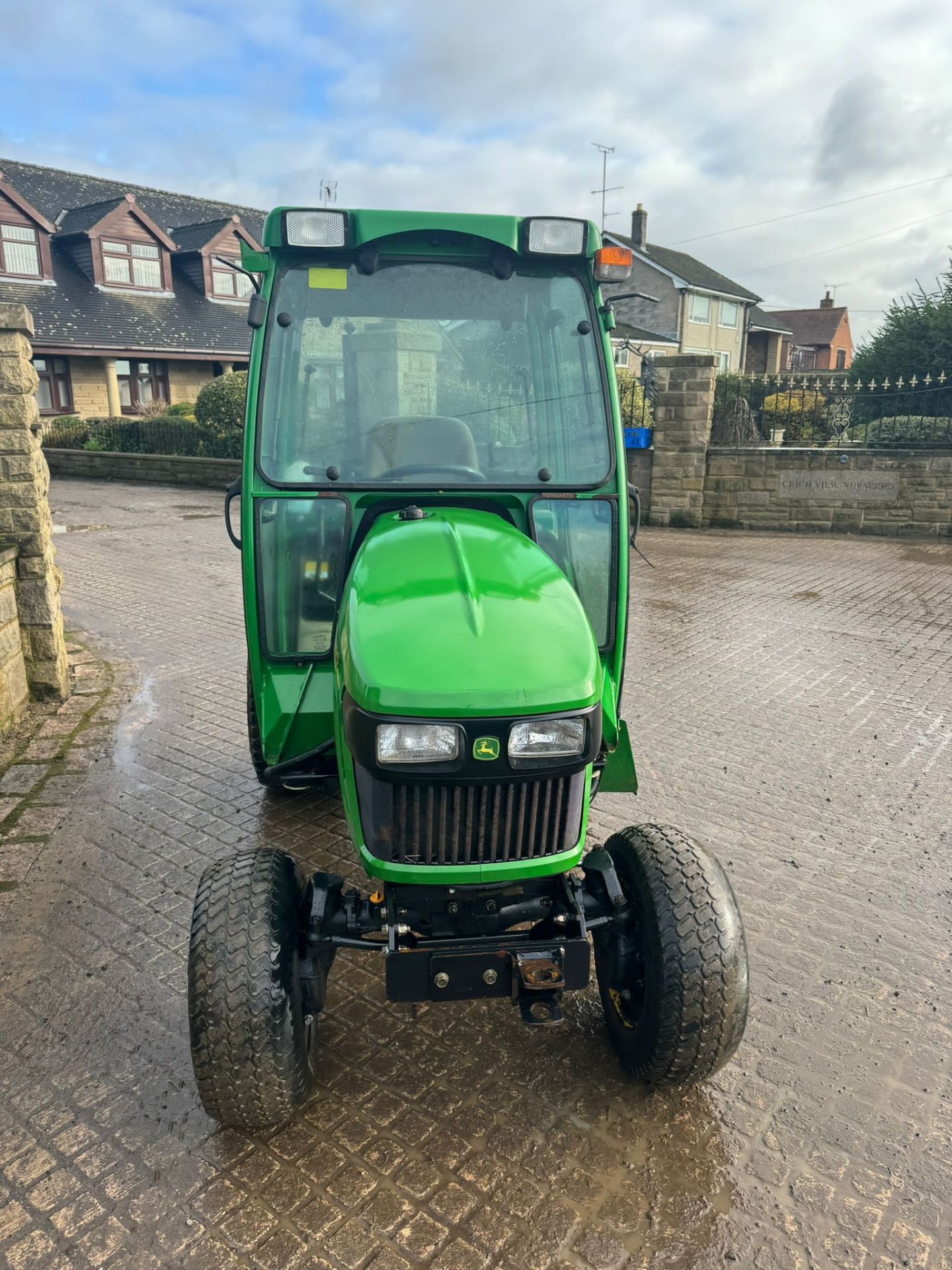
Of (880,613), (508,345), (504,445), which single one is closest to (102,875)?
(504,445)

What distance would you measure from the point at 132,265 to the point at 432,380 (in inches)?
1154

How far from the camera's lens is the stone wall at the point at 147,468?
18562 millimetres

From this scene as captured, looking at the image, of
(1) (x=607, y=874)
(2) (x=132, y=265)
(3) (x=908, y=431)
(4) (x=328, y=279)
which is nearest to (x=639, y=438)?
(3) (x=908, y=431)

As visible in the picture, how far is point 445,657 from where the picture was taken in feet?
7.72

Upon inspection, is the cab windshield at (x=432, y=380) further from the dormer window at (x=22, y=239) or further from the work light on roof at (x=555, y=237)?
the dormer window at (x=22, y=239)

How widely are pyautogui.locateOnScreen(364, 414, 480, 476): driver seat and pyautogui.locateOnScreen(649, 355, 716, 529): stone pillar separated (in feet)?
34.8

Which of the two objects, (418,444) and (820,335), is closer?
(418,444)

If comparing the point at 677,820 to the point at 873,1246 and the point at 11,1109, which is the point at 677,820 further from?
the point at 11,1109

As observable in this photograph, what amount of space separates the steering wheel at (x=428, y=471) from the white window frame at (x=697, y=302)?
36199 millimetres

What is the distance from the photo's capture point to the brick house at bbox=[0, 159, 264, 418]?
26047 mm

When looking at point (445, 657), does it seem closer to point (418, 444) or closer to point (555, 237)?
point (418, 444)

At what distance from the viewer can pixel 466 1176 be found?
253 cm

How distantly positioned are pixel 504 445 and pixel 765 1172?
260 centimetres

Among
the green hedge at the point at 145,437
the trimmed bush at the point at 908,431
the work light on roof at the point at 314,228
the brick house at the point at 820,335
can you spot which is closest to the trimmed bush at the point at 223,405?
the green hedge at the point at 145,437
